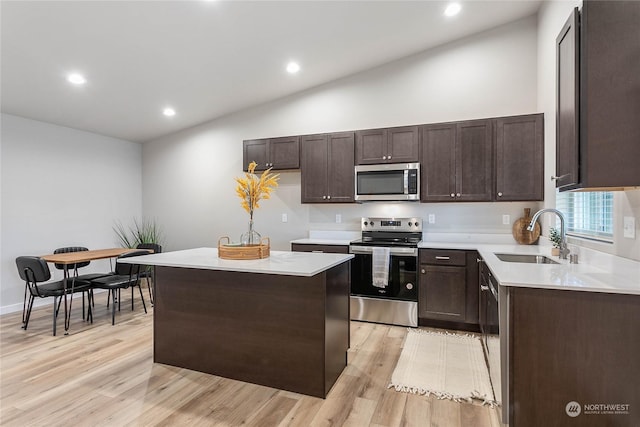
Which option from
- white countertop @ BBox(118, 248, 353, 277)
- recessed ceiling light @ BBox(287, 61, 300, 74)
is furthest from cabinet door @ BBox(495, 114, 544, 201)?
recessed ceiling light @ BBox(287, 61, 300, 74)

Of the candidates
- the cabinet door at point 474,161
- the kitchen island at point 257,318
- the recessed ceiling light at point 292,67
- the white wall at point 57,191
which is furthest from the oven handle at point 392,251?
the white wall at point 57,191

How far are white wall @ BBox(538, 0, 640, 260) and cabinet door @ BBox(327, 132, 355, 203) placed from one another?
1.96m

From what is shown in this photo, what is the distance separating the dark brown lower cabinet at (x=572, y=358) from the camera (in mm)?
1496

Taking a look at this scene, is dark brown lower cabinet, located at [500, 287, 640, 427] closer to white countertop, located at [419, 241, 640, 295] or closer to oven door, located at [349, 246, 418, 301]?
white countertop, located at [419, 241, 640, 295]

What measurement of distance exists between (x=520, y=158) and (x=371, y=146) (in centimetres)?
154

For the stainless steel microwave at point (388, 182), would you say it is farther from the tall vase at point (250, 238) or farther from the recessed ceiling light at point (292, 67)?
the tall vase at point (250, 238)

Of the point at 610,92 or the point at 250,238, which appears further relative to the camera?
the point at 250,238

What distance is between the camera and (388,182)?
12.6 ft

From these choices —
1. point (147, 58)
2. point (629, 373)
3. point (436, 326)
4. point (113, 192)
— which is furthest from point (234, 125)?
point (629, 373)

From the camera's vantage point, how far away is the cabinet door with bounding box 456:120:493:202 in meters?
3.52

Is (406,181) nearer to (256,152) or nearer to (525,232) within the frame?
(525,232)

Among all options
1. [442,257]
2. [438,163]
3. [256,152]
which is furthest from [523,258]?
[256,152]

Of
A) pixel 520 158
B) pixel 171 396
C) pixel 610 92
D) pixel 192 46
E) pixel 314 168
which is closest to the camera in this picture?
pixel 610 92

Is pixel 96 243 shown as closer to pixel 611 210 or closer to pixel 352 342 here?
pixel 352 342
